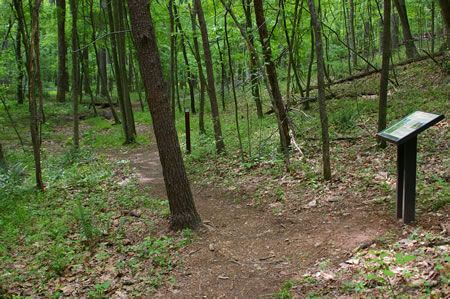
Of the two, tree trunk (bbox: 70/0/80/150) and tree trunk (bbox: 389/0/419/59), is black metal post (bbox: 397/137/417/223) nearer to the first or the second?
tree trunk (bbox: 389/0/419/59)

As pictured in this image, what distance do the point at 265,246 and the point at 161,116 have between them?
2.57 meters

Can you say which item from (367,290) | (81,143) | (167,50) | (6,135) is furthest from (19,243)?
(167,50)

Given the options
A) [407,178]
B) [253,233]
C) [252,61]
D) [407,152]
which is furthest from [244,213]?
[252,61]

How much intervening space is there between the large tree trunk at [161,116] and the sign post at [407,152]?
3113 mm

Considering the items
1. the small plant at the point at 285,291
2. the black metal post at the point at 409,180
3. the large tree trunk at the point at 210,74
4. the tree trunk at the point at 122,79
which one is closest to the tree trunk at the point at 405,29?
the large tree trunk at the point at 210,74

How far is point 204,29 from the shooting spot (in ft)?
31.4

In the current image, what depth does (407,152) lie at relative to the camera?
13.6 feet

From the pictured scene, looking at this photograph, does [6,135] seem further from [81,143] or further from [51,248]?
[51,248]

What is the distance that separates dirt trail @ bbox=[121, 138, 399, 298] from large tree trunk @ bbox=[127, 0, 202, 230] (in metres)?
0.51

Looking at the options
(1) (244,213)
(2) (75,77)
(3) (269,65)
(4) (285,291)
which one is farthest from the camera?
(2) (75,77)

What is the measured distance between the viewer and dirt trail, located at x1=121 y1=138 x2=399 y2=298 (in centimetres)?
412

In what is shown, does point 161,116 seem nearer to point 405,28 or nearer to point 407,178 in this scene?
point 407,178

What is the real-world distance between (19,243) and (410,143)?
6.23 meters

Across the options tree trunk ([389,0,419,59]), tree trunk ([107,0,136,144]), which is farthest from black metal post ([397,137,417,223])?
tree trunk ([107,0,136,144])
